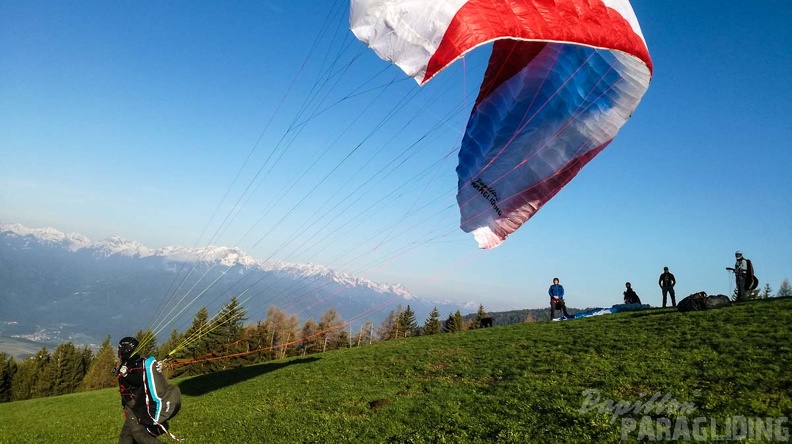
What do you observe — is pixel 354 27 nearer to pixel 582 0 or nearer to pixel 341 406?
pixel 582 0

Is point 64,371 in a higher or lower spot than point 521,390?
lower

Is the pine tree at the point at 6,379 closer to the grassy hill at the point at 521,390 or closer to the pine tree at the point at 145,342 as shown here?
the pine tree at the point at 145,342

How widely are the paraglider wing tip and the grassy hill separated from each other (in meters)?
3.28

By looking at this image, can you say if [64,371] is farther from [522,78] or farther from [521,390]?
[522,78]

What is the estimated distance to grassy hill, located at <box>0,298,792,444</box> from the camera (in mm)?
6762

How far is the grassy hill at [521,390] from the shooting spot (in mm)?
6762

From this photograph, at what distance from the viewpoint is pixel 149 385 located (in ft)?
19.1

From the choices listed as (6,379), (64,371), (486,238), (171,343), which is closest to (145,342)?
(486,238)

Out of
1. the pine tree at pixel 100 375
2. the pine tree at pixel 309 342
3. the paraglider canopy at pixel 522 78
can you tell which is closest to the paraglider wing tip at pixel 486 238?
the paraglider canopy at pixel 522 78

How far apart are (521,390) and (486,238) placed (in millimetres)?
3507

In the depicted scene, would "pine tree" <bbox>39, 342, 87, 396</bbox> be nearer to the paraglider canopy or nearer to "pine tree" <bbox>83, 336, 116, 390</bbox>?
"pine tree" <bbox>83, 336, 116, 390</bbox>

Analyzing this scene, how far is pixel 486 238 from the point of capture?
10297mm

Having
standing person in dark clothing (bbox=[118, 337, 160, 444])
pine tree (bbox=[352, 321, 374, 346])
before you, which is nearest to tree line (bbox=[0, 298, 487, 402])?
pine tree (bbox=[352, 321, 374, 346])

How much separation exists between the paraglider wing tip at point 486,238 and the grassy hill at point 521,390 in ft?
10.8
